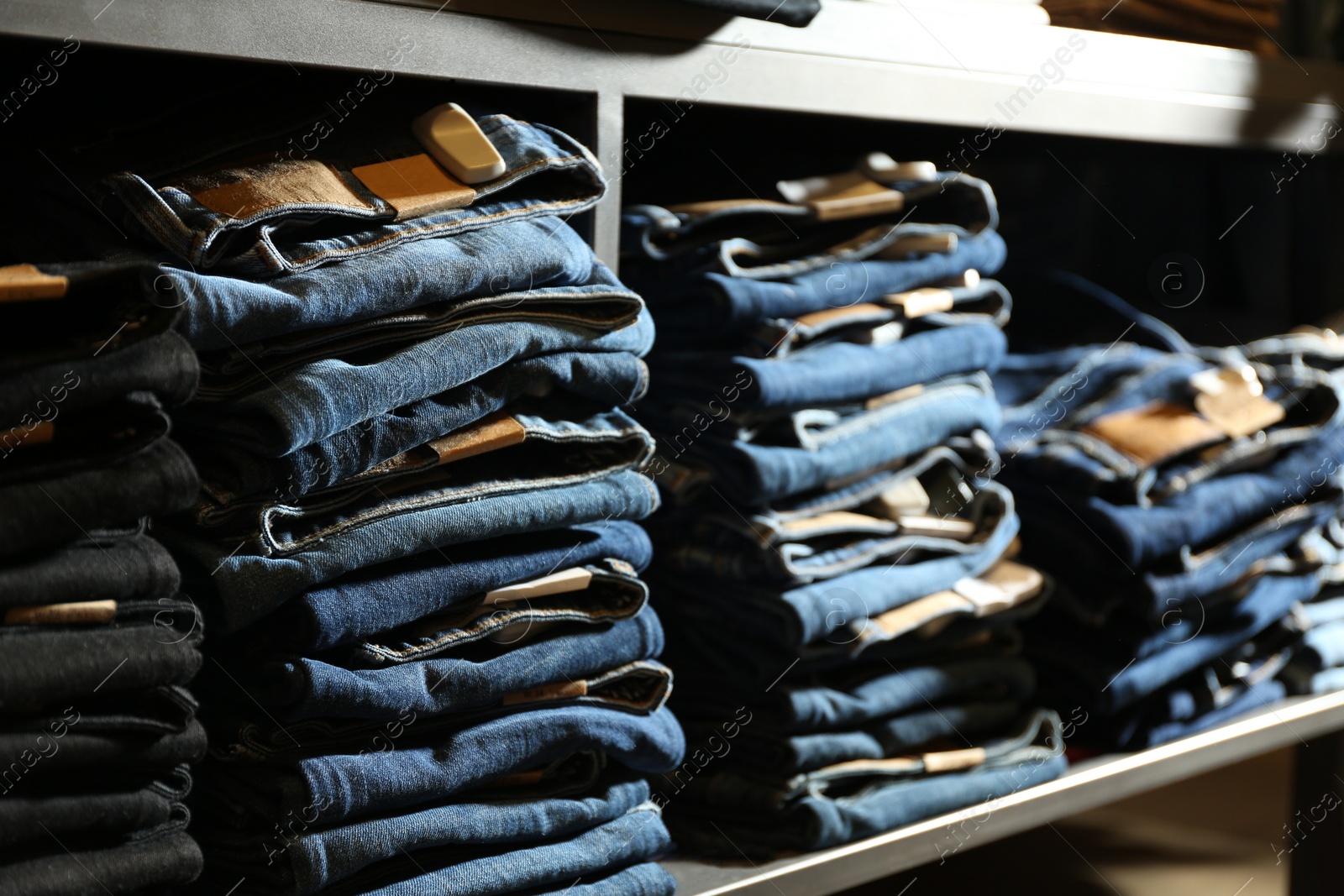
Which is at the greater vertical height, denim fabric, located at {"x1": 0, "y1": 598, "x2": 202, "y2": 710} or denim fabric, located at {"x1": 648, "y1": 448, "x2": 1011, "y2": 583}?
denim fabric, located at {"x1": 0, "y1": 598, "x2": 202, "y2": 710}

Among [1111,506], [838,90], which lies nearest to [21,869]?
[838,90]

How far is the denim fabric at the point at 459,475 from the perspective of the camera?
1.97ft

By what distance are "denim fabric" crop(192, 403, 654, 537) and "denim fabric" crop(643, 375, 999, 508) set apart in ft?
0.35

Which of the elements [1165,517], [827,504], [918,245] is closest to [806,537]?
[827,504]

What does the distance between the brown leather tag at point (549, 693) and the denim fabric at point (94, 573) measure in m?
0.22

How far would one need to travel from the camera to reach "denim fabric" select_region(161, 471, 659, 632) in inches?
23.2

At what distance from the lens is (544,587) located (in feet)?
2.33

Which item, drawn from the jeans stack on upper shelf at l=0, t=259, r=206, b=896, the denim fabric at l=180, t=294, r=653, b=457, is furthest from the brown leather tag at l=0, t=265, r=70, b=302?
the denim fabric at l=180, t=294, r=653, b=457

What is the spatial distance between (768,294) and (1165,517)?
16.8 inches

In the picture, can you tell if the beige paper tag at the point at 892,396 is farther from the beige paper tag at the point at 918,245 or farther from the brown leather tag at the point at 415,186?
the brown leather tag at the point at 415,186

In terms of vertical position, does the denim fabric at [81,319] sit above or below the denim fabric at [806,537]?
above

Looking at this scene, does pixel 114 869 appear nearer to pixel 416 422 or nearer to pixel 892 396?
pixel 416 422

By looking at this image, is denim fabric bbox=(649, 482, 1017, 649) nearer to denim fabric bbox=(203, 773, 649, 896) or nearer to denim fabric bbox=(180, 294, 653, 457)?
denim fabric bbox=(203, 773, 649, 896)

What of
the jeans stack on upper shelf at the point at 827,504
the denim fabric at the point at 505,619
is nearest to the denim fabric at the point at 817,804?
the jeans stack on upper shelf at the point at 827,504
